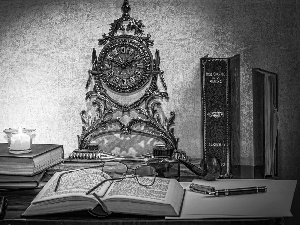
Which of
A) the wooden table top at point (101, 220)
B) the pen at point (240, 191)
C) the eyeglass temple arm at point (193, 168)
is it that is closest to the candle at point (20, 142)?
the wooden table top at point (101, 220)

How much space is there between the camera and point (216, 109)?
1.74m

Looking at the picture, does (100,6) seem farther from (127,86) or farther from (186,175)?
(186,175)

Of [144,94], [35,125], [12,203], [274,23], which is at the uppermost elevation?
[274,23]

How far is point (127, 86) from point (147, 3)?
1.12ft

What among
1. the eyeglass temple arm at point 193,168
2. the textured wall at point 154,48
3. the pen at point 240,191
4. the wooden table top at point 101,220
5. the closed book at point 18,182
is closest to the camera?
the wooden table top at point 101,220

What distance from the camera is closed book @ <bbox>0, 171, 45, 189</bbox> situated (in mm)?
1556

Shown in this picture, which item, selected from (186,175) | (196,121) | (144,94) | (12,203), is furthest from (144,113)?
(12,203)

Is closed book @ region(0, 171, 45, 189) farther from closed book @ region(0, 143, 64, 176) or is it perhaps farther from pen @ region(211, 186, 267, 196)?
pen @ region(211, 186, 267, 196)

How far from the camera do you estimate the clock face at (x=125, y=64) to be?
6.35 ft

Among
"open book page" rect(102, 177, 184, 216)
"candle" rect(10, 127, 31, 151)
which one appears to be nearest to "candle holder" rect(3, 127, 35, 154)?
"candle" rect(10, 127, 31, 151)

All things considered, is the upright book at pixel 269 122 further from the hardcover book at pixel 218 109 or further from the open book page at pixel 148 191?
the open book page at pixel 148 191

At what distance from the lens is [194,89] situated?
194 centimetres

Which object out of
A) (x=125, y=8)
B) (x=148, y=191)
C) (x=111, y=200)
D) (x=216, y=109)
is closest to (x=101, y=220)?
(x=111, y=200)

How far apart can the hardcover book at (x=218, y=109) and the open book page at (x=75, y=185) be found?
0.43 m
